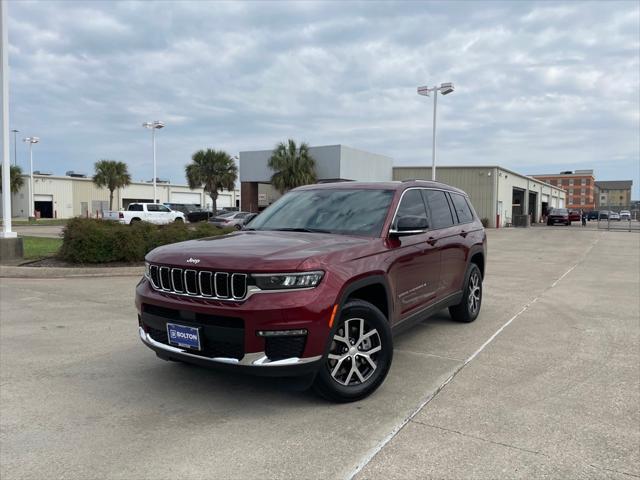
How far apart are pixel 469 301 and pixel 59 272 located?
8.67m

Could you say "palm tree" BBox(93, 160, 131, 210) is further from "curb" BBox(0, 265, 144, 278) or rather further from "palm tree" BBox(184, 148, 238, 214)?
"curb" BBox(0, 265, 144, 278)

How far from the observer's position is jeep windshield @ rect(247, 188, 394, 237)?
4.59m

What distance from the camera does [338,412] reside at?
12.4ft

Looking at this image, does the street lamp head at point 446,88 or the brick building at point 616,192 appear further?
the brick building at point 616,192

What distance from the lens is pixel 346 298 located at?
3.78m

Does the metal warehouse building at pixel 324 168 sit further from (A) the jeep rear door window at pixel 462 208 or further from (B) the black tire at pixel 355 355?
(B) the black tire at pixel 355 355

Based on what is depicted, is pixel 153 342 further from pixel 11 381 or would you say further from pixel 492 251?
pixel 492 251

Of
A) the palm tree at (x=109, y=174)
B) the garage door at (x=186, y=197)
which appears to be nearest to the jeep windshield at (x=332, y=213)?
the palm tree at (x=109, y=174)

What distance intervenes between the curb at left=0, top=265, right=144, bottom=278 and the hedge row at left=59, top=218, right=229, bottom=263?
636mm

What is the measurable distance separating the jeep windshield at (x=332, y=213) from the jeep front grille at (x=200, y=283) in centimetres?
125

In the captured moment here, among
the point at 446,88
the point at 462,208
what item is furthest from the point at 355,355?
the point at 446,88

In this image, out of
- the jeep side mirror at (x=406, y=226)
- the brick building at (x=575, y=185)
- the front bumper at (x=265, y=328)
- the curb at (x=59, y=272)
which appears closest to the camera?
the front bumper at (x=265, y=328)

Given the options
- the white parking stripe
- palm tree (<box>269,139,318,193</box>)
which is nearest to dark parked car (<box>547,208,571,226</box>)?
palm tree (<box>269,139,318,193</box>)

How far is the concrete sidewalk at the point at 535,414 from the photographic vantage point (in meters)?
3.04
